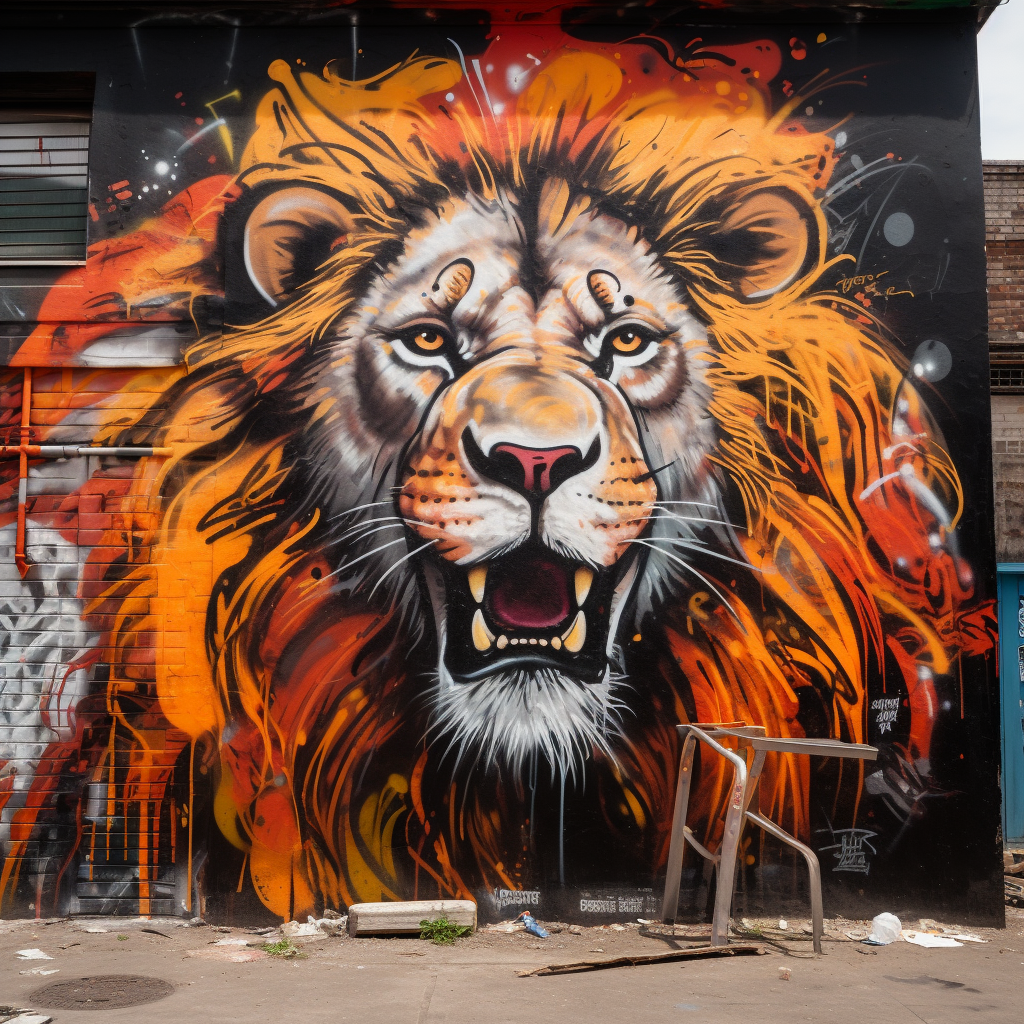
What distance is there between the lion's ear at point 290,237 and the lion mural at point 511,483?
3 centimetres

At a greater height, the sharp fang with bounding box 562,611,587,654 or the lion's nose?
the lion's nose

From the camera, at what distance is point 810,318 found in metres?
5.64

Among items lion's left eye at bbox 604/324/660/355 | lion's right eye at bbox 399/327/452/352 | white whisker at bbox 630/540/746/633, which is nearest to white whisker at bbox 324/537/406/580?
lion's right eye at bbox 399/327/452/352

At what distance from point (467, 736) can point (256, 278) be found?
311 centimetres

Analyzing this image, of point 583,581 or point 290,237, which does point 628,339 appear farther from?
point 290,237

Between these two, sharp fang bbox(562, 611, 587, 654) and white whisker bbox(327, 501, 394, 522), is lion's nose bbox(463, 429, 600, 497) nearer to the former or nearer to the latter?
white whisker bbox(327, 501, 394, 522)

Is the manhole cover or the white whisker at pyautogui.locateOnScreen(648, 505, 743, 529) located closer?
the manhole cover

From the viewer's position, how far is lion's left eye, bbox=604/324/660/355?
5.62 metres

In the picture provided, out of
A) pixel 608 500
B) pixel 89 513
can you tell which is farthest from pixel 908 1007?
pixel 89 513

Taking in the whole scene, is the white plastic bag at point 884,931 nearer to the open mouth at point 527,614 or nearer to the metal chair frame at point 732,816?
the metal chair frame at point 732,816

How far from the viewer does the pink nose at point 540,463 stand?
554 centimetres

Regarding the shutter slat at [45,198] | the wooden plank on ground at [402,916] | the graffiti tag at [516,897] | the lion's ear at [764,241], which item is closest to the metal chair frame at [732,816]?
the graffiti tag at [516,897]

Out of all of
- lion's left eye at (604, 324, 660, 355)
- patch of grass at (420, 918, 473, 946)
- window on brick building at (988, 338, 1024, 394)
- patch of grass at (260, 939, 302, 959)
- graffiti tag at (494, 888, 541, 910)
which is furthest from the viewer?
window on brick building at (988, 338, 1024, 394)

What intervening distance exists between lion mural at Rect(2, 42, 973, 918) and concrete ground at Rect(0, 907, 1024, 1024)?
53cm
